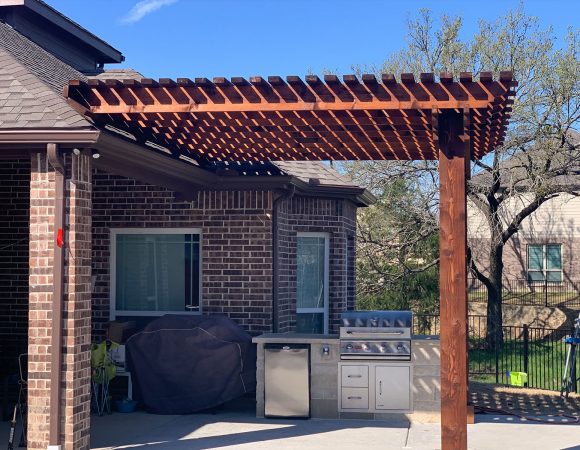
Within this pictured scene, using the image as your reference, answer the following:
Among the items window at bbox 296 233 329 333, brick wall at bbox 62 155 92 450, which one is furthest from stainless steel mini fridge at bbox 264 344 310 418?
brick wall at bbox 62 155 92 450

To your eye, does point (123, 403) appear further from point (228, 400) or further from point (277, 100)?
point (277, 100)

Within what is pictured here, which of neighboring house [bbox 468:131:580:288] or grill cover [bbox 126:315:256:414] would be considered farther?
neighboring house [bbox 468:131:580:288]

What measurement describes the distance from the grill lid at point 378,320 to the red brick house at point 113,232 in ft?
5.79

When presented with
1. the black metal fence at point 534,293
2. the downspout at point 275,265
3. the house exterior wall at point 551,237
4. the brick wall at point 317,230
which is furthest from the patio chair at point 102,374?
the house exterior wall at point 551,237

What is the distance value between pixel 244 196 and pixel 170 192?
1119 millimetres

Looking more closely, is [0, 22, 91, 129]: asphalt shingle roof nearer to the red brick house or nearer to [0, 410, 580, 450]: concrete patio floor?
the red brick house

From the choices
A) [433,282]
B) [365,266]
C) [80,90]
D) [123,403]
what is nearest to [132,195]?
[123,403]

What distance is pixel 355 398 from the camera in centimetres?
1050

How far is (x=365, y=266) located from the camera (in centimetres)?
2292

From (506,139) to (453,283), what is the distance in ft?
42.9

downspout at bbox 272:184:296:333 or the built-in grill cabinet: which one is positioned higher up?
downspout at bbox 272:184:296:333

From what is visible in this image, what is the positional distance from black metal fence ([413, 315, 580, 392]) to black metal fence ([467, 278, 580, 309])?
318 centimetres

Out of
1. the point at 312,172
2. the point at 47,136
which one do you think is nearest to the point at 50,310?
the point at 47,136

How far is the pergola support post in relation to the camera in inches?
311
